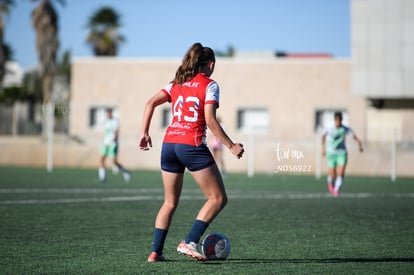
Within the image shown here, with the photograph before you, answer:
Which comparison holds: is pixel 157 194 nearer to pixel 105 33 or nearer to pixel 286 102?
pixel 286 102

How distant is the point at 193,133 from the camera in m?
7.91

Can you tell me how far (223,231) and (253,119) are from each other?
3012 cm

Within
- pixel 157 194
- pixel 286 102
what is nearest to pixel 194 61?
pixel 157 194

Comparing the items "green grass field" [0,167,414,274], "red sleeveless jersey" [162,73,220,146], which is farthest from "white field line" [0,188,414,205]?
"red sleeveless jersey" [162,73,220,146]

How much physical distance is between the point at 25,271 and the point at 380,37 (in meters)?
29.5

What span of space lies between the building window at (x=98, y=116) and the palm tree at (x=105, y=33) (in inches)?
855

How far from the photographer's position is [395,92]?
35406 millimetres

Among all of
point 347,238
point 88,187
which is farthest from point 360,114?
point 347,238

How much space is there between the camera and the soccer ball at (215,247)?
8.15m

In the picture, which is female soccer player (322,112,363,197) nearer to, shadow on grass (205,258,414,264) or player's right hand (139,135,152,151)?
shadow on grass (205,258,414,264)

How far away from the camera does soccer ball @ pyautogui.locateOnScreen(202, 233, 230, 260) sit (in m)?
8.15

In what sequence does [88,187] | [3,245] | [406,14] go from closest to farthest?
[3,245], [88,187], [406,14]

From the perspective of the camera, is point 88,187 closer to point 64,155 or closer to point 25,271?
point 25,271

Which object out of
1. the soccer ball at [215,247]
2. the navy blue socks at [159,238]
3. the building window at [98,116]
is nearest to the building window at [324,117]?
the building window at [98,116]
